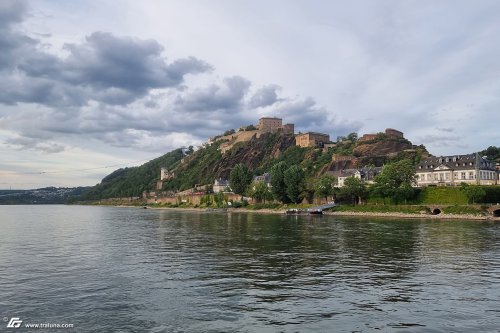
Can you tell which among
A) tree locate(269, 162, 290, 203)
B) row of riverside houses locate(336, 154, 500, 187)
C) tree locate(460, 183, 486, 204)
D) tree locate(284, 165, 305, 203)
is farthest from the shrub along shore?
row of riverside houses locate(336, 154, 500, 187)

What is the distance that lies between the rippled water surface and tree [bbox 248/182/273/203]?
307 ft

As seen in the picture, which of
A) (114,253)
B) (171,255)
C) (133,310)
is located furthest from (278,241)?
(133,310)

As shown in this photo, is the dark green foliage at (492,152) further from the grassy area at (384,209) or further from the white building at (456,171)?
the grassy area at (384,209)

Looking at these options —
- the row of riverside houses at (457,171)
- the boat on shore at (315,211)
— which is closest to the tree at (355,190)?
the boat on shore at (315,211)

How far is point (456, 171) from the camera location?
335 feet

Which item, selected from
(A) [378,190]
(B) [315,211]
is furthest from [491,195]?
(B) [315,211]

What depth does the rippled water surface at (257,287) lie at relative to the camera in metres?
16.6

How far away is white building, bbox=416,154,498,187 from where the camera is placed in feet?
323

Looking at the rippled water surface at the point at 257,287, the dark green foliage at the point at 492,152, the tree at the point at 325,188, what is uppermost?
the dark green foliage at the point at 492,152

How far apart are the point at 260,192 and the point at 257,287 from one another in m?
113

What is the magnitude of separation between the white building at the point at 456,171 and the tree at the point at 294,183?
30.4 metres

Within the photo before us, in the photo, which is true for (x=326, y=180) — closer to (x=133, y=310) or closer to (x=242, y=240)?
(x=242, y=240)

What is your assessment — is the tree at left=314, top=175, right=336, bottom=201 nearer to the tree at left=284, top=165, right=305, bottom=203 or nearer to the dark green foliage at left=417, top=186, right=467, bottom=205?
the tree at left=284, top=165, right=305, bottom=203

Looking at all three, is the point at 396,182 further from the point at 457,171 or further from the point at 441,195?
the point at 457,171
